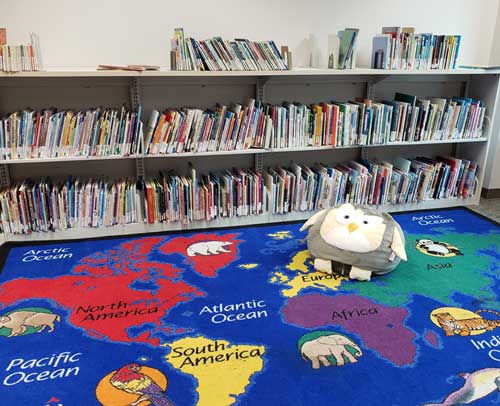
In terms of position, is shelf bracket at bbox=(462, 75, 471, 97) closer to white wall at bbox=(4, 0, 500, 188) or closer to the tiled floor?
white wall at bbox=(4, 0, 500, 188)

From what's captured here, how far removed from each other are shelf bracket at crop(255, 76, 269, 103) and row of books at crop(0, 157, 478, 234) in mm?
544

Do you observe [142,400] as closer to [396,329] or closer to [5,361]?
[5,361]

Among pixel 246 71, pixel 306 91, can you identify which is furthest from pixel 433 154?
pixel 246 71

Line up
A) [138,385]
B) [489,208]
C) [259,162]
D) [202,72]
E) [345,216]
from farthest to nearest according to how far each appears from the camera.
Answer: [489,208]
[259,162]
[202,72]
[345,216]
[138,385]

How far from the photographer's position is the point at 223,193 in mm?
3104

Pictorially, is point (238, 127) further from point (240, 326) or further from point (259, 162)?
point (240, 326)

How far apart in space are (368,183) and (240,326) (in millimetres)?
1735

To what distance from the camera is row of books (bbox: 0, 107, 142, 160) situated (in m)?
2.71

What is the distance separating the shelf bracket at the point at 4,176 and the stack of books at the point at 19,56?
2.49 feet

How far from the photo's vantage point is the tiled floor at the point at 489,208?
3516 mm

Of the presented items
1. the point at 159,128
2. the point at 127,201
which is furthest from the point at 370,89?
the point at 127,201

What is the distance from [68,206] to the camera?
2908 millimetres

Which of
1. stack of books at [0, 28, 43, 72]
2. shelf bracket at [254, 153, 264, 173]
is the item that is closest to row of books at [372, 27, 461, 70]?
shelf bracket at [254, 153, 264, 173]

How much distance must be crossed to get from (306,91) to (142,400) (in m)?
2.53
